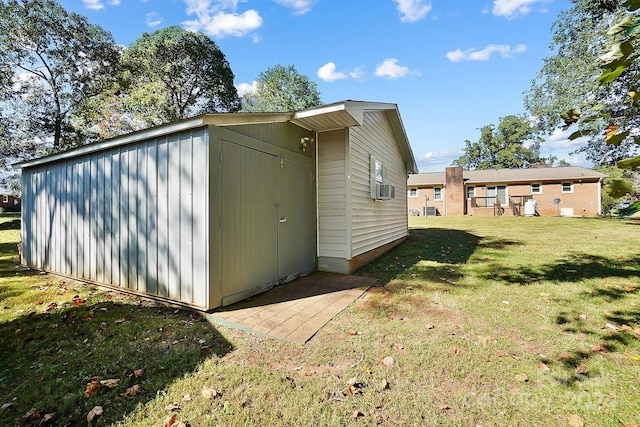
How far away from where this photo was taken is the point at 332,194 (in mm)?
6602

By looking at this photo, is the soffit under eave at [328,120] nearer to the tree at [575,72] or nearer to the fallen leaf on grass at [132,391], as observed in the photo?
the fallen leaf on grass at [132,391]

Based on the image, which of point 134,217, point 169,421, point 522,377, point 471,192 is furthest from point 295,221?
point 471,192

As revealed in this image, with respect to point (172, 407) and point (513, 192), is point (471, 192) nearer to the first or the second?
point (513, 192)

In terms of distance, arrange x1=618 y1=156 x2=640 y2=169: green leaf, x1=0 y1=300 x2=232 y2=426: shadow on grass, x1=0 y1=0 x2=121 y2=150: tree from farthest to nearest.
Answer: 1. x1=0 y1=0 x2=121 y2=150: tree
2. x1=0 y1=300 x2=232 y2=426: shadow on grass
3. x1=618 y1=156 x2=640 y2=169: green leaf

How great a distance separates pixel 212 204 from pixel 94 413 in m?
2.55

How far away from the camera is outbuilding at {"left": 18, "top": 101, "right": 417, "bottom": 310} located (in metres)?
4.38

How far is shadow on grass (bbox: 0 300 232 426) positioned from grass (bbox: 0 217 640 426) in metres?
0.02

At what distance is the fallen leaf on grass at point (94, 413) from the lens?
2.37 metres

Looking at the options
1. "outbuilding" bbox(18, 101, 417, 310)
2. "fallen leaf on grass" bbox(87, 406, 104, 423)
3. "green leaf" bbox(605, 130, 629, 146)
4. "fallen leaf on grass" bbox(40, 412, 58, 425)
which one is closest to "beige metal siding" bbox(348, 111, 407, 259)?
"outbuilding" bbox(18, 101, 417, 310)

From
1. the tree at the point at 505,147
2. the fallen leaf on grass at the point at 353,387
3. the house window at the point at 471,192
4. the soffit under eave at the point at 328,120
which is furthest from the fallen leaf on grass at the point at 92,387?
the tree at the point at 505,147

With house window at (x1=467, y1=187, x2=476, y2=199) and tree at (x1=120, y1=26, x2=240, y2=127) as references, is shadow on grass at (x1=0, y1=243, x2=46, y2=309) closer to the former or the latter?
tree at (x1=120, y1=26, x2=240, y2=127)

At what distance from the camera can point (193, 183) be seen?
4359mm

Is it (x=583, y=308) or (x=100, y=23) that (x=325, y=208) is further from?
(x=100, y=23)

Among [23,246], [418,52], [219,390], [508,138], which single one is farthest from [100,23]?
[508,138]
